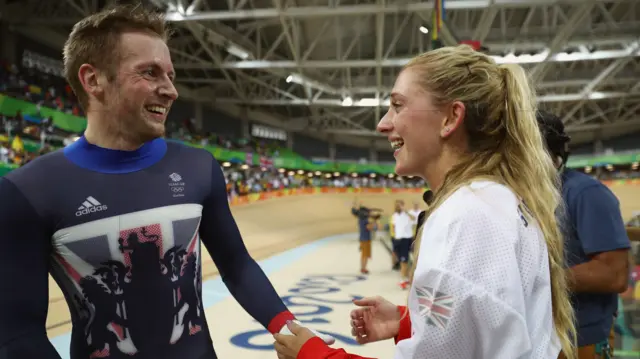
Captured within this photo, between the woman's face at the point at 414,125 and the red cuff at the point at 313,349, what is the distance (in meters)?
0.49

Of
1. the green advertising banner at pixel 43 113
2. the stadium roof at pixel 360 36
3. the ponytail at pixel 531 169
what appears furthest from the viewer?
the stadium roof at pixel 360 36

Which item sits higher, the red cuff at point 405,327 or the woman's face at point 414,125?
the woman's face at point 414,125

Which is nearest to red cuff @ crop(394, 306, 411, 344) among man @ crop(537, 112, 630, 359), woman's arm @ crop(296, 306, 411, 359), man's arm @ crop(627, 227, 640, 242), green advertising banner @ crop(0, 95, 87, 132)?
woman's arm @ crop(296, 306, 411, 359)

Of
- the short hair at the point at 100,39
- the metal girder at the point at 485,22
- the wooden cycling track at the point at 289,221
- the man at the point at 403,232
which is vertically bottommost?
the wooden cycling track at the point at 289,221

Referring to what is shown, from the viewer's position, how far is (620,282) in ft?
6.39

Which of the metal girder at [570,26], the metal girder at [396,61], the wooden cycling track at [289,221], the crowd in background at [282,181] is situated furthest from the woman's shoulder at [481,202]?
the metal girder at [396,61]

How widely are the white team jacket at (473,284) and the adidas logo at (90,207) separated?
97 centimetres

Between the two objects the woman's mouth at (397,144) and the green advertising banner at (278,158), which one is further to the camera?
the green advertising banner at (278,158)

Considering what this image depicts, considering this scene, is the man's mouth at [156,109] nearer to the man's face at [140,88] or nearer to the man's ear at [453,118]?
the man's face at [140,88]

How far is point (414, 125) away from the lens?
115 cm

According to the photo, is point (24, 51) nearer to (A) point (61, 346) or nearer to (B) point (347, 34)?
(B) point (347, 34)

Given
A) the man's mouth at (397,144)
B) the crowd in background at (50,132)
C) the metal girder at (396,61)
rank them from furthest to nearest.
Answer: the metal girder at (396,61) < the crowd in background at (50,132) < the man's mouth at (397,144)

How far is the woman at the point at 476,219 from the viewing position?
2.98ft

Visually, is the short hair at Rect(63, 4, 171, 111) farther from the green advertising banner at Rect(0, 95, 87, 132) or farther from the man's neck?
the green advertising banner at Rect(0, 95, 87, 132)
